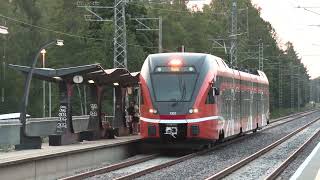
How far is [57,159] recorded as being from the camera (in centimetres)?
1559

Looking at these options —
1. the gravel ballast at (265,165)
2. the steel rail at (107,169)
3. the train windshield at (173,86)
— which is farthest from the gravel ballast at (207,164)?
the train windshield at (173,86)

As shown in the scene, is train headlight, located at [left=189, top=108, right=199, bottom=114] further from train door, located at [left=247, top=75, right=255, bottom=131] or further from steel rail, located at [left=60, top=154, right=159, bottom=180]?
train door, located at [left=247, top=75, right=255, bottom=131]

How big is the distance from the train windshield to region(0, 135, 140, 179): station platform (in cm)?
217

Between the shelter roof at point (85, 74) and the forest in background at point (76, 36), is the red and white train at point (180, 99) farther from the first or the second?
the forest in background at point (76, 36)

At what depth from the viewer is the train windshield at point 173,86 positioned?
20.3 metres

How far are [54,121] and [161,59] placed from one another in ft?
21.8

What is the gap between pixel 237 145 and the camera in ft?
85.6

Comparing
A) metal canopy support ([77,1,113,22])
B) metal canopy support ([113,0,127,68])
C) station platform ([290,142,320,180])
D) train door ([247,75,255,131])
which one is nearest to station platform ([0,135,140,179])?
station platform ([290,142,320,180])

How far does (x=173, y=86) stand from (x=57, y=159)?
6040 millimetres

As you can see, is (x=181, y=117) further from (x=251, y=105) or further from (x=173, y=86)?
(x=251, y=105)

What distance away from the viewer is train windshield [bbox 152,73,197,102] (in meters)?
20.3

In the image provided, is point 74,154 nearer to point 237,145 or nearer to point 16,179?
point 16,179

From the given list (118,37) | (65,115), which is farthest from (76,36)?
(65,115)

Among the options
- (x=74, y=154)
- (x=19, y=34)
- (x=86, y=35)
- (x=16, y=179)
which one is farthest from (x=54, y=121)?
(x=19, y=34)
